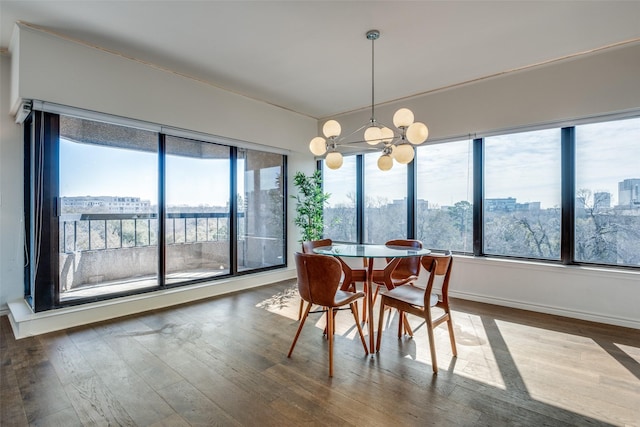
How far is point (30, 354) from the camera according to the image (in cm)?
258

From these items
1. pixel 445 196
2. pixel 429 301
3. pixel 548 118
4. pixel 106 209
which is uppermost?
pixel 548 118

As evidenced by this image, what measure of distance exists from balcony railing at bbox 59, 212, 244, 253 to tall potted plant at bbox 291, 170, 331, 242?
1.34 metres

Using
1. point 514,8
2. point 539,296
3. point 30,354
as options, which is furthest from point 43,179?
point 539,296

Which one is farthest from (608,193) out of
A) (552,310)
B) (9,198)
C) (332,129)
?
(9,198)

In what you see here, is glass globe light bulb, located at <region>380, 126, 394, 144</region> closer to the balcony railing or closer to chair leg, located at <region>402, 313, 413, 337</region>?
chair leg, located at <region>402, 313, 413, 337</region>

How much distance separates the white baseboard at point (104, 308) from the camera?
9.80 feet

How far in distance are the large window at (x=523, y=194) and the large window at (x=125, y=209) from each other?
3.59 meters

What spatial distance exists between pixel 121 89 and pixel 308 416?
373 cm

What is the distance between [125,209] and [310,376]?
9.60ft

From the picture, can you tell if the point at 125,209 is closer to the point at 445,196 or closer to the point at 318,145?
the point at 318,145

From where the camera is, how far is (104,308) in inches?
133

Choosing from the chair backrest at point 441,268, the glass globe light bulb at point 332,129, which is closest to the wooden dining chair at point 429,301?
the chair backrest at point 441,268

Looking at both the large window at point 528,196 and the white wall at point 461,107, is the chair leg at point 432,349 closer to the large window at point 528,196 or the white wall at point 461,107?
the white wall at point 461,107

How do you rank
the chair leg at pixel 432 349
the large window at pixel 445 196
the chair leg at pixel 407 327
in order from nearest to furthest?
the chair leg at pixel 432 349 < the chair leg at pixel 407 327 < the large window at pixel 445 196
